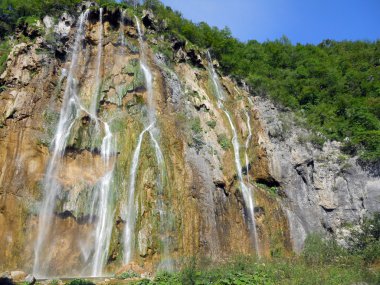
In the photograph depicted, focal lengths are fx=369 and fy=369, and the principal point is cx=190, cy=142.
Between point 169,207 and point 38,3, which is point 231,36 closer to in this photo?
point 38,3

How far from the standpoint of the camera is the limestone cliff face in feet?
60.5

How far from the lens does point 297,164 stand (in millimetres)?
25797

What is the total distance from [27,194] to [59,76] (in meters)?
9.16

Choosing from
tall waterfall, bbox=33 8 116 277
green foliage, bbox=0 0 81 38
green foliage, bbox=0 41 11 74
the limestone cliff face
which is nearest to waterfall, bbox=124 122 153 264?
the limestone cliff face

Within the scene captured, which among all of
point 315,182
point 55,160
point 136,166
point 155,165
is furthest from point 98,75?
point 315,182

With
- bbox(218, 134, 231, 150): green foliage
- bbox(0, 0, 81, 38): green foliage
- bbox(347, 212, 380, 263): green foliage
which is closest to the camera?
bbox(347, 212, 380, 263): green foliage

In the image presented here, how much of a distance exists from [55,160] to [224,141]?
1086cm

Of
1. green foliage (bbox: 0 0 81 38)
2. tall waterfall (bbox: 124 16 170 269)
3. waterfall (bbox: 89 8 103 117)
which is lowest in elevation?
tall waterfall (bbox: 124 16 170 269)

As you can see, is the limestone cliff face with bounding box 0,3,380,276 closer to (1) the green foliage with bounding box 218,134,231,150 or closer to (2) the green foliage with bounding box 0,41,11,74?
(1) the green foliage with bounding box 218,134,231,150

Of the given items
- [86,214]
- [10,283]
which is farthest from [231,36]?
[10,283]

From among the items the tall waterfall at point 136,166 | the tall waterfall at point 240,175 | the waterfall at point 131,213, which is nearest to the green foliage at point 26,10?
the tall waterfall at point 136,166

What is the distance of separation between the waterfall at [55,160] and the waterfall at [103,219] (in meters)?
2.24

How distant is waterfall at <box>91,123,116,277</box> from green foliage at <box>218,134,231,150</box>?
24.5 feet

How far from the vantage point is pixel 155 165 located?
67.8ft
